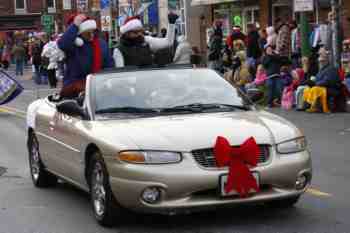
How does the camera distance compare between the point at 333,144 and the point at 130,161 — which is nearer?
the point at 130,161

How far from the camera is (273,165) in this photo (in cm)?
732

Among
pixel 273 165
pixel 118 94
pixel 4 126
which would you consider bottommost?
pixel 4 126

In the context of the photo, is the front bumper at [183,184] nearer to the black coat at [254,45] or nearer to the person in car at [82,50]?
Answer: the person in car at [82,50]

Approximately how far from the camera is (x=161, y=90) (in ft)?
27.6

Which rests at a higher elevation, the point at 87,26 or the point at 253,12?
the point at 87,26

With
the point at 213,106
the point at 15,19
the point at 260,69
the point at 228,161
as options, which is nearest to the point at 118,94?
the point at 213,106

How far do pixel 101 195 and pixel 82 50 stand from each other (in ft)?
10.1

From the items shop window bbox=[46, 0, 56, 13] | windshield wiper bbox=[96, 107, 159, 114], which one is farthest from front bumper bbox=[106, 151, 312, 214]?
shop window bbox=[46, 0, 56, 13]

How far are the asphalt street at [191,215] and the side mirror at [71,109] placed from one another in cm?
97

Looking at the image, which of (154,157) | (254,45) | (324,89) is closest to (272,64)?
(324,89)

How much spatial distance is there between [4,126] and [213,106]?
35.8 feet

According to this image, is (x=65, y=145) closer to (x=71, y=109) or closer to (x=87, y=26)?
(x=71, y=109)

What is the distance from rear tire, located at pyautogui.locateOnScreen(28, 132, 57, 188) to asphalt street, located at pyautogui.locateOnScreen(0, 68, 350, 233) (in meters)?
0.11

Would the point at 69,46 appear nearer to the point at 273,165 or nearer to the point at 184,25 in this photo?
the point at 273,165
